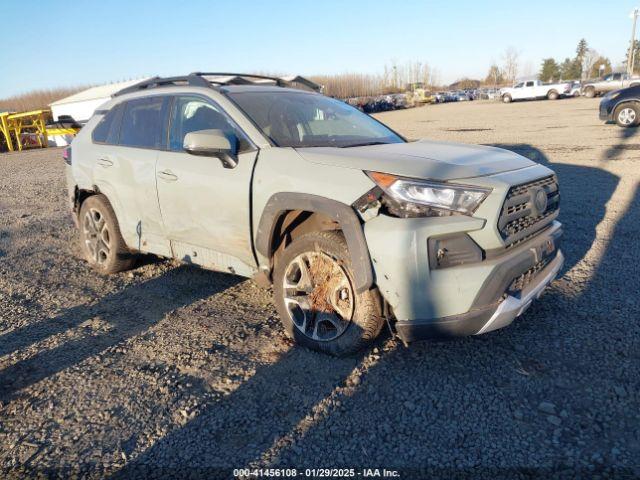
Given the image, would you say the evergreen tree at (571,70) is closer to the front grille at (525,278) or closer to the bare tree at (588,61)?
the bare tree at (588,61)

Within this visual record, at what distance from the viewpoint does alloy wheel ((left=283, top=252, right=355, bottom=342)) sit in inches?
125

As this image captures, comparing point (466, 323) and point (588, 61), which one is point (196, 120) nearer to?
point (466, 323)

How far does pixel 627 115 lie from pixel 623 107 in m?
0.32

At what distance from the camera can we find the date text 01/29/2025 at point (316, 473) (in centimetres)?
232

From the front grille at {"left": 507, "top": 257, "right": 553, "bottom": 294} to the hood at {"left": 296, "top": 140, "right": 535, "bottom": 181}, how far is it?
0.65 metres

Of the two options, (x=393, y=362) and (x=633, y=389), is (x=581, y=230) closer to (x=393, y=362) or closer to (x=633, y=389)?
(x=633, y=389)

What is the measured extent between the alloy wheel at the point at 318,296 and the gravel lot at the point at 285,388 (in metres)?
0.21

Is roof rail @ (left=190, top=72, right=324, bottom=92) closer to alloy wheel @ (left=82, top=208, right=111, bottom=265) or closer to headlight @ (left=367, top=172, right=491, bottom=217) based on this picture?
alloy wheel @ (left=82, top=208, right=111, bottom=265)

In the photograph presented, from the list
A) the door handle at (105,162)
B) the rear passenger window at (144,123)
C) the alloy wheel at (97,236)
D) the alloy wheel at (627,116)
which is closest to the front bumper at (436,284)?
the rear passenger window at (144,123)

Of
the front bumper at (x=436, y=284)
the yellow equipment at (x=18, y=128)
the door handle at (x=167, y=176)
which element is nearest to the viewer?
the front bumper at (x=436, y=284)

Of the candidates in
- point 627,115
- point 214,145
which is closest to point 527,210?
point 214,145

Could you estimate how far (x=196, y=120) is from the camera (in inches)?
160

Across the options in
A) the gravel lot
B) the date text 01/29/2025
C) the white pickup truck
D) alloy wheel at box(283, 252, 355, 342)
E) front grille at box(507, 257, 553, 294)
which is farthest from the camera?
the white pickup truck

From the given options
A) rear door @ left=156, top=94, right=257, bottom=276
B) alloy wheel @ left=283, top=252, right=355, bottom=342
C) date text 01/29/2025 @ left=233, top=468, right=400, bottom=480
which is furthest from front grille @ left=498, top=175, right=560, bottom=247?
rear door @ left=156, top=94, right=257, bottom=276
